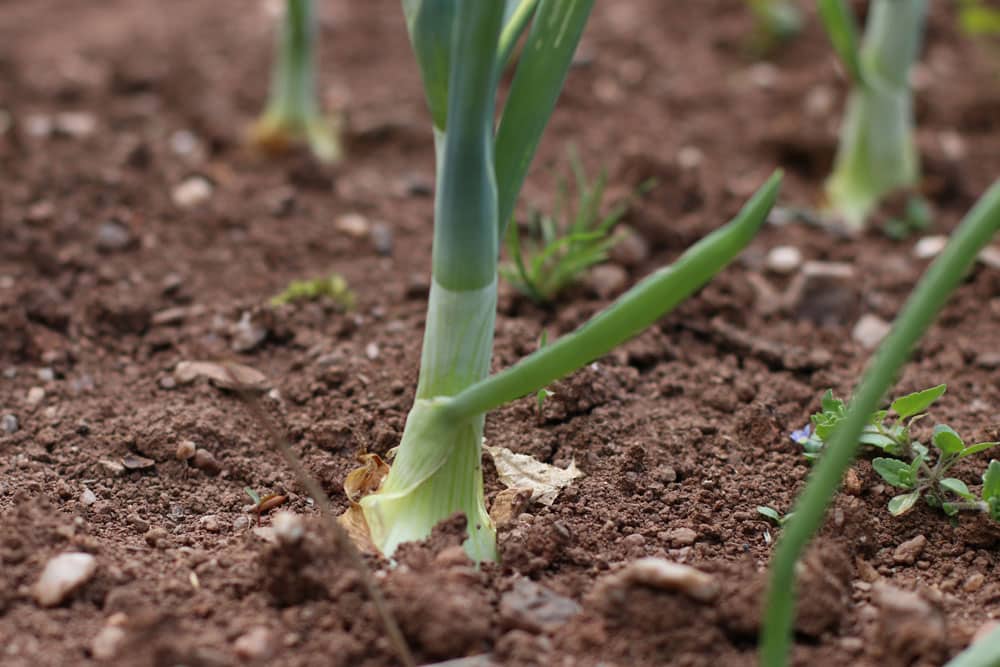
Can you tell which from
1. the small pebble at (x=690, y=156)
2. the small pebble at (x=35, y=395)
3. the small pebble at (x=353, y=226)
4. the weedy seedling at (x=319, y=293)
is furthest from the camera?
the small pebble at (x=690, y=156)

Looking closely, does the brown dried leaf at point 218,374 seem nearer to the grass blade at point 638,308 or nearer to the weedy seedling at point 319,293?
the weedy seedling at point 319,293

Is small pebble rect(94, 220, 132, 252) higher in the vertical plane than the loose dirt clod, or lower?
higher

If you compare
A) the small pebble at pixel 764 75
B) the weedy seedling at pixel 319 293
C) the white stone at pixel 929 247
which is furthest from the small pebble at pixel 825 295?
the small pebble at pixel 764 75

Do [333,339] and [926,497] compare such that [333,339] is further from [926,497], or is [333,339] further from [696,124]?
[696,124]

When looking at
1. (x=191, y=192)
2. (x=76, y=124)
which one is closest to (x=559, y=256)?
(x=191, y=192)

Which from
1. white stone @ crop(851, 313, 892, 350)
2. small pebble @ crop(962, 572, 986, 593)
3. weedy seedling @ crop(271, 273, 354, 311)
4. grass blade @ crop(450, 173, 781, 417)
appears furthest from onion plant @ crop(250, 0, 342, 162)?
small pebble @ crop(962, 572, 986, 593)

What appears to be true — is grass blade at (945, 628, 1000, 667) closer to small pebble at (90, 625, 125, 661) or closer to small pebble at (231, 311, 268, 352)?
small pebble at (90, 625, 125, 661)
